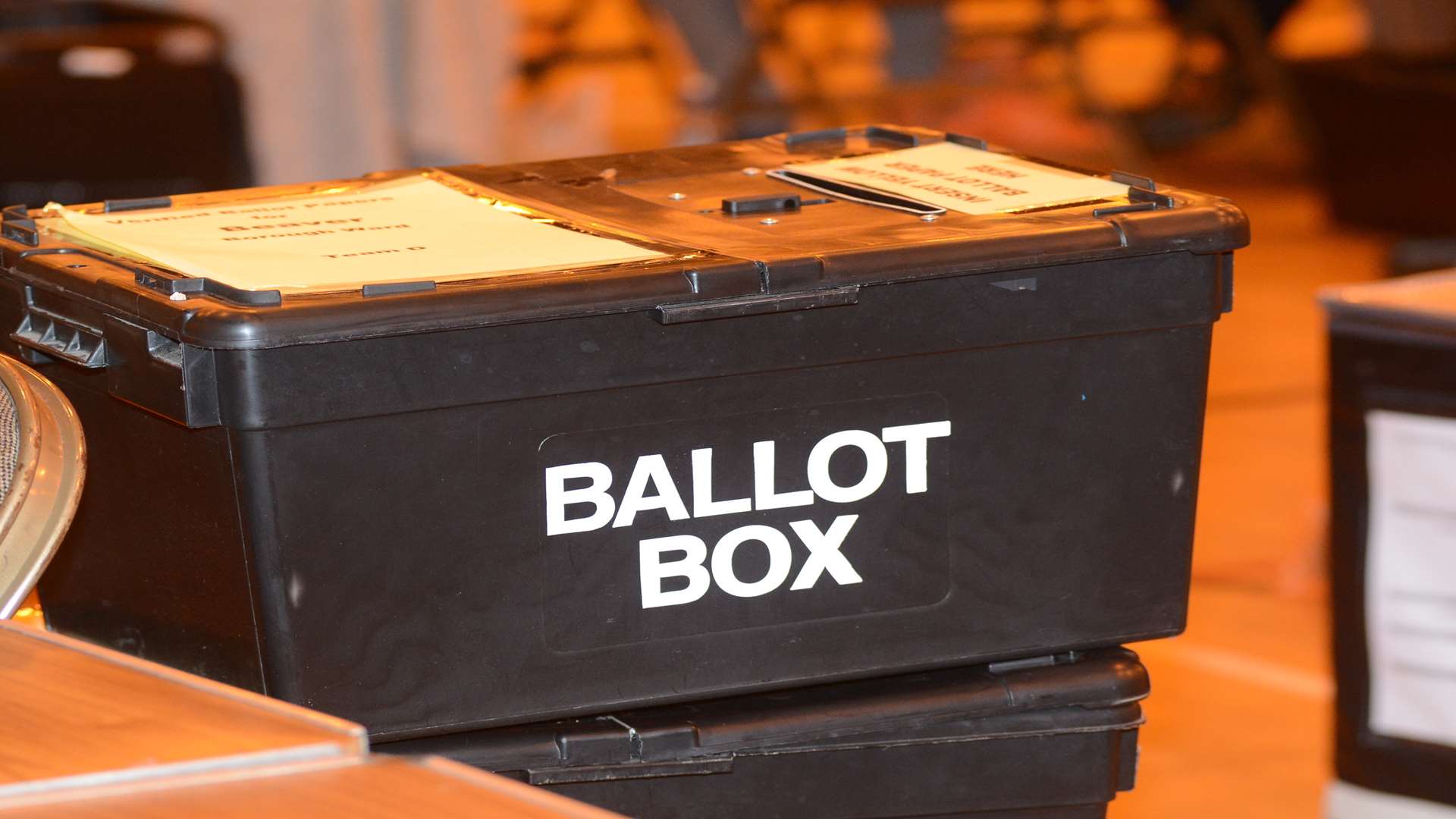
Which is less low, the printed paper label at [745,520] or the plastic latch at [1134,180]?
the plastic latch at [1134,180]

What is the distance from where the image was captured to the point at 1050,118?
477 cm

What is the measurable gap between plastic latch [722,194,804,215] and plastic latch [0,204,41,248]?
0.30 m

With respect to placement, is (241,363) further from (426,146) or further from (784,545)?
(426,146)

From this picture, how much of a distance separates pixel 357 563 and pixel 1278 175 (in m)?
4.65

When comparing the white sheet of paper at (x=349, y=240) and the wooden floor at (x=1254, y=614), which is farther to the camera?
the wooden floor at (x=1254, y=614)

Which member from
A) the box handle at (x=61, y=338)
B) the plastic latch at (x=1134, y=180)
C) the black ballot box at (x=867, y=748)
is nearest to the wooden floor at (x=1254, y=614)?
the black ballot box at (x=867, y=748)

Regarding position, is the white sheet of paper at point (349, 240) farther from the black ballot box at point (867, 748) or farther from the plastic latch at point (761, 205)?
the black ballot box at point (867, 748)

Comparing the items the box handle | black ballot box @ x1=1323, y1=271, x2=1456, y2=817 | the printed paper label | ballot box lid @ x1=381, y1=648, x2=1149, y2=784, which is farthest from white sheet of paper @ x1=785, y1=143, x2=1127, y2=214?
black ballot box @ x1=1323, y1=271, x2=1456, y2=817

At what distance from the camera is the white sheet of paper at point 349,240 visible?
0.69 meters

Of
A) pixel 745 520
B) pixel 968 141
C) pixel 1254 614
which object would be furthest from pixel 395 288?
pixel 1254 614

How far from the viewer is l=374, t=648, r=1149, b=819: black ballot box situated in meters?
0.75

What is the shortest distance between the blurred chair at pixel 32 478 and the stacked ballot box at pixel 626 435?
34 mm

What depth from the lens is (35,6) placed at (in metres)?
2.62

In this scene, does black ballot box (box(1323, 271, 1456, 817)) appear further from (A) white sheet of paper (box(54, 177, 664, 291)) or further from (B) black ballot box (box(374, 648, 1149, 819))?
(A) white sheet of paper (box(54, 177, 664, 291))
